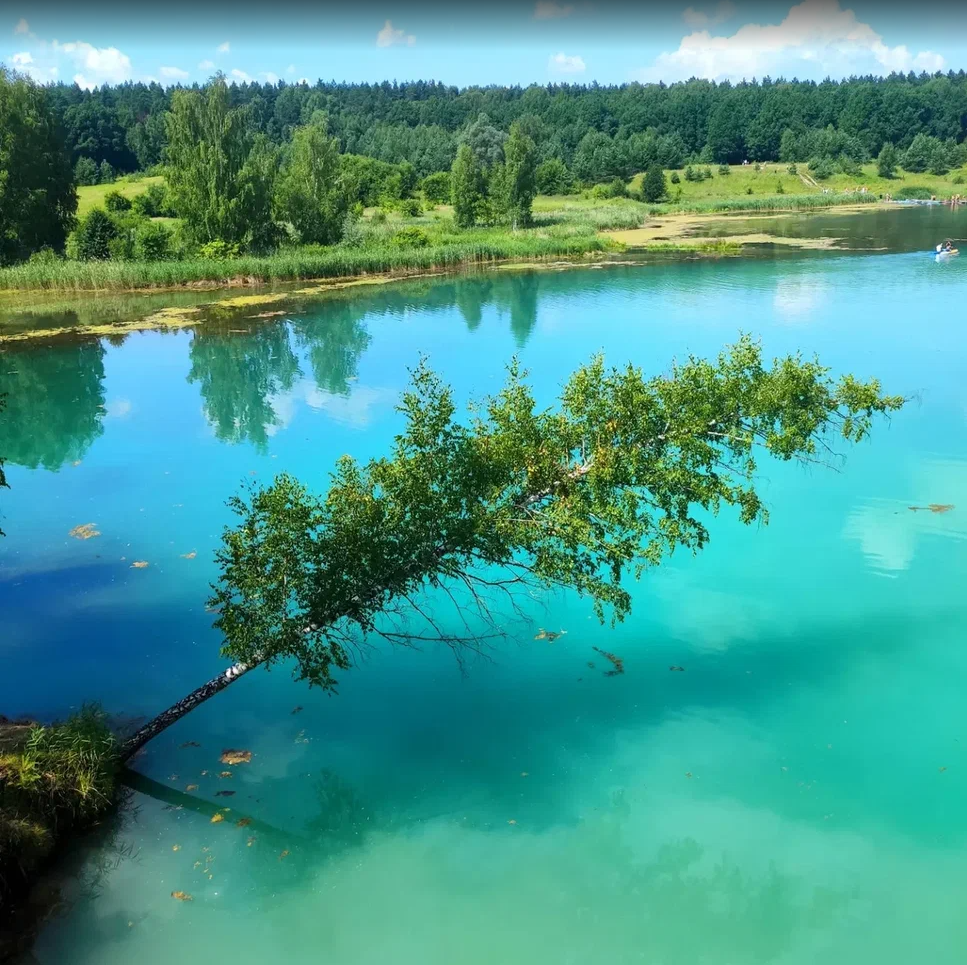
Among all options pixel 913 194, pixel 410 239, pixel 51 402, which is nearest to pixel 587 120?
pixel 913 194

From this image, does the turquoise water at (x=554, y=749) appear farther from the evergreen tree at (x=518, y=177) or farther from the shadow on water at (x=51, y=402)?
the evergreen tree at (x=518, y=177)

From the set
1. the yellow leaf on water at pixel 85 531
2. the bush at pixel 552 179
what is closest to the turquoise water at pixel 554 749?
the yellow leaf on water at pixel 85 531

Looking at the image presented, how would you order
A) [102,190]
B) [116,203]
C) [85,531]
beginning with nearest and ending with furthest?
[85,531]
[116,203]
[102,190]

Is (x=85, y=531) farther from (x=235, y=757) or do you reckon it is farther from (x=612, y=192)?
(x=612, y=192)

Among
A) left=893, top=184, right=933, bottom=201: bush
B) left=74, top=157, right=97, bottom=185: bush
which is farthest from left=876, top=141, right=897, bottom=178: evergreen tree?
left=74, top=157, right=97, bottom=185: bush

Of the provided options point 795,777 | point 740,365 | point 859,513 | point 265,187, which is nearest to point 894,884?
point 795,777

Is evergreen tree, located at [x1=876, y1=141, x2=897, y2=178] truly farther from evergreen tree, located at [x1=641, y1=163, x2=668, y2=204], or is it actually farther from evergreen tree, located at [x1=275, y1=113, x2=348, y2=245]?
evergreen tree, located at [x1=275, y1=113, x2=348, y2=245]
